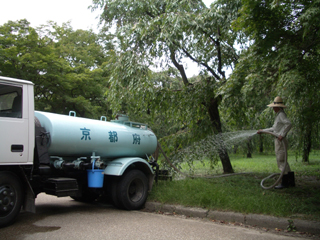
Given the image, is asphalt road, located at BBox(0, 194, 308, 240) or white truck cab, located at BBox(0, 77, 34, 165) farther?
white truck cab, located at BBox(0, 77, 34, 165)

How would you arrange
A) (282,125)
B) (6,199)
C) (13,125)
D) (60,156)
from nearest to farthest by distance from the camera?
1. (6,199)
2. (13,125)
3. (60,156)
4. (282,125)

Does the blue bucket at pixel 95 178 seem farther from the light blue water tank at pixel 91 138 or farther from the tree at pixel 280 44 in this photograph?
the tree at pixel 280 44

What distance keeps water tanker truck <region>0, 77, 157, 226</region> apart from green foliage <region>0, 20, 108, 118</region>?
1198 centimetres

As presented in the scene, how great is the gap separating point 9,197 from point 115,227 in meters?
1.81

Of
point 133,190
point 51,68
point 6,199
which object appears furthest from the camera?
point 51,68

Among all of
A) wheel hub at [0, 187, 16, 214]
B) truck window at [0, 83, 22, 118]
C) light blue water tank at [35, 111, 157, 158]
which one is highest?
truck window at [0, 83, 22, 118]

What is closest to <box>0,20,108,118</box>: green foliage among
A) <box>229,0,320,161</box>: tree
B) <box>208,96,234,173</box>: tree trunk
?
<box>208,96,234,173</box>: tree trunk

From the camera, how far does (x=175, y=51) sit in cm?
1029

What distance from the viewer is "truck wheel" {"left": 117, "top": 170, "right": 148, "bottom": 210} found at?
633 cm

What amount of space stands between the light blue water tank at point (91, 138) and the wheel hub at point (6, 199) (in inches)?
38.9

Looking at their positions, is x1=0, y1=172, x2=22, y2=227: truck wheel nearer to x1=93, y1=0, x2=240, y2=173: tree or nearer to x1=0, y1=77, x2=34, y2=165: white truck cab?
x1=0, y1=77, x2=34, y2=165: white truck cab

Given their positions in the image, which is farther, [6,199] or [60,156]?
[60,156]

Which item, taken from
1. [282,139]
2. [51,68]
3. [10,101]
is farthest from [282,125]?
[51,68]

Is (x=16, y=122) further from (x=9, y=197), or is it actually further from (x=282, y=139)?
(x=282, y=139)
